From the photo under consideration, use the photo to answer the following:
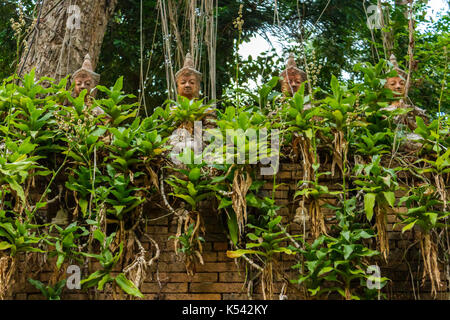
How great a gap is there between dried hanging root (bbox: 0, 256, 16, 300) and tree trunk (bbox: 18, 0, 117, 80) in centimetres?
198

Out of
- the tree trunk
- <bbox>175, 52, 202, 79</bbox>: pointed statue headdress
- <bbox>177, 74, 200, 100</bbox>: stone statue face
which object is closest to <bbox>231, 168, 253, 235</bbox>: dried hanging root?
<bbox>177, 74, 200, 100</bbox>: stone statue face

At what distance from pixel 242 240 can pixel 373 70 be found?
125 cm

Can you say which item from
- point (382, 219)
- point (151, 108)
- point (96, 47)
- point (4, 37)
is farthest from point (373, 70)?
point (4, 37)

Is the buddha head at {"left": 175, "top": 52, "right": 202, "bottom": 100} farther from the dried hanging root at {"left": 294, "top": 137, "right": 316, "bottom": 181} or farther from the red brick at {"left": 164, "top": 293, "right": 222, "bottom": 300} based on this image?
the red brick at {"left": 164, "top": 293, "right": 222, "bottom": 300}

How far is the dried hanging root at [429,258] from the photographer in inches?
96.8

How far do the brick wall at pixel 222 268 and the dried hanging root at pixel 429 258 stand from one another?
0.57 feet

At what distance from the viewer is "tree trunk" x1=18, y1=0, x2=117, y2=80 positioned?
400 centimetres

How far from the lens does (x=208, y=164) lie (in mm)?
2602

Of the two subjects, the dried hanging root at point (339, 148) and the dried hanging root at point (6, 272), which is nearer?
the dried hanging root at point (6, 272)

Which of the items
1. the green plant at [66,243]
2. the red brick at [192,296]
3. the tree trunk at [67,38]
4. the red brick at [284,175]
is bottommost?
the red brick at [192,296]

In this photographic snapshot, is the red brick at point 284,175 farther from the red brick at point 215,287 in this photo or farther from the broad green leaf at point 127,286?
the broad green leaf at point 127,286

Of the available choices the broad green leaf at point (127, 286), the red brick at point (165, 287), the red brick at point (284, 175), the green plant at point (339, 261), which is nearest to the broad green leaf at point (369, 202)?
the green plant at point (339, 261)

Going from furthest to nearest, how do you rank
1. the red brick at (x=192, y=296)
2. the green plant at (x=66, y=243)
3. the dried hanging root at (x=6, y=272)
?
the red brick at (x=192, y=296)
the green plant at (x=66, y=243)
the dried hanging root at (x=6, y=272)

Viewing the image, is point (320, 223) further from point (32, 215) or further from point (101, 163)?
point (32, 215)
